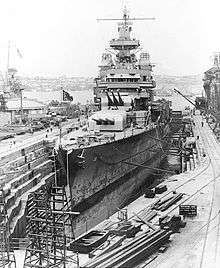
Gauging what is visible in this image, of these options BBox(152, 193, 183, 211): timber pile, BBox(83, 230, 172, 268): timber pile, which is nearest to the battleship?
BBox(152, 193, 183, 211): timber pile

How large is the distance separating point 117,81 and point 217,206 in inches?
606

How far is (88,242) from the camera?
1530 centimetres

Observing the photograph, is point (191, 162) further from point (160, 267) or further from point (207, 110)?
point (207, 110)

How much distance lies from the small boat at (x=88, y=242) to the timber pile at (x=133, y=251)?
3.80 ft

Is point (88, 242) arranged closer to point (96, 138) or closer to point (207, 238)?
point (207, 238)

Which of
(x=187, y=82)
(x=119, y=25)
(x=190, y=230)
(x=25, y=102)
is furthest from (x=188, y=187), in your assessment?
(x=187, y=82)

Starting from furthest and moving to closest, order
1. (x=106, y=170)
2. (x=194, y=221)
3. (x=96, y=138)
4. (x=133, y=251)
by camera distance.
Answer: (x=106, y=170), (x=96, y=138), (x=194, y=221), (x=133, y=251)

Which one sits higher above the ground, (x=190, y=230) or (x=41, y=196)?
(x=41, y=196)

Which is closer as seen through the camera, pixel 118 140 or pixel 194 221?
pixel 194 221

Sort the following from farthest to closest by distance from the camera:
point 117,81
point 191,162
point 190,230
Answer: point 191,162, point 117,81, point 190,230

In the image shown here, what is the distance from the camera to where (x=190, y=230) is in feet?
56.4

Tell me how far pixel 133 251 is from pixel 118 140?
35.6ft

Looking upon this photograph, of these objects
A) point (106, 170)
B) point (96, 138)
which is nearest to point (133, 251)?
point (106, 170)

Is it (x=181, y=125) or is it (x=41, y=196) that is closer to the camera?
(x=41, y=196)
